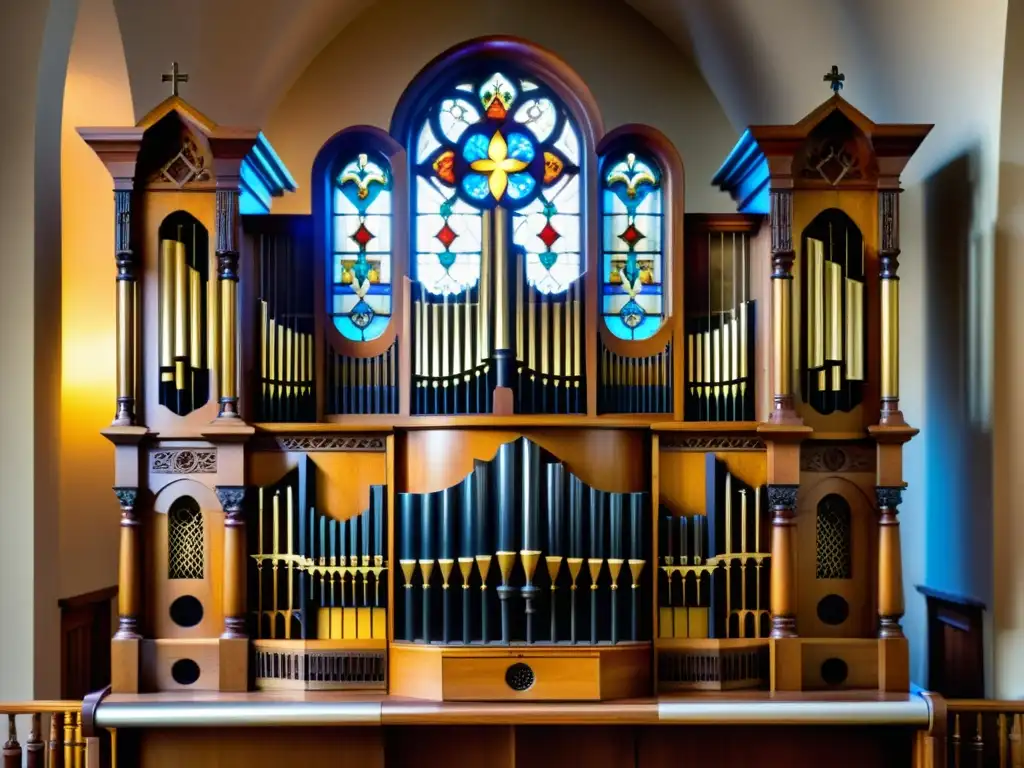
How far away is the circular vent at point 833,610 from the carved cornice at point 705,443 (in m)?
1.08

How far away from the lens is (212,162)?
26.2 feet

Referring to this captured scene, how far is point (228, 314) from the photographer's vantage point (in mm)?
7859

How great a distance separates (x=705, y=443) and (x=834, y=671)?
5.49 ft

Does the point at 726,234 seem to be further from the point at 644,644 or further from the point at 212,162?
the point at 212,162

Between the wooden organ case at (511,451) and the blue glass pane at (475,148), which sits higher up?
the blue glass pane at (475,148)

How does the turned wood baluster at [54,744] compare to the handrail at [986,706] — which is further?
the turned wood baluster at [54,744]

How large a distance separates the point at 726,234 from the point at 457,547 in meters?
2.83

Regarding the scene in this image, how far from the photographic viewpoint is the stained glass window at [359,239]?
8461mm

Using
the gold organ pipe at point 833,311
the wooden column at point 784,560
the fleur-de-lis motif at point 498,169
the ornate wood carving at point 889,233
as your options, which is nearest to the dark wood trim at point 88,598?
the fleur-de-lis motif at point 498,169

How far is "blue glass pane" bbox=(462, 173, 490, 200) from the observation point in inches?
388

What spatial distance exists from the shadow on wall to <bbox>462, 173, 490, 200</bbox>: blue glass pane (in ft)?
11.1

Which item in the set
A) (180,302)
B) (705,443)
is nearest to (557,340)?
(705,443)

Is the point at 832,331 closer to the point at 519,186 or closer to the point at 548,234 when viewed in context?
the point at 548,234

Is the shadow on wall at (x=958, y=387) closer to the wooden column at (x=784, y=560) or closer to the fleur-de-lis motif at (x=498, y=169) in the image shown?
the wooden column at (x=784, y=560)
